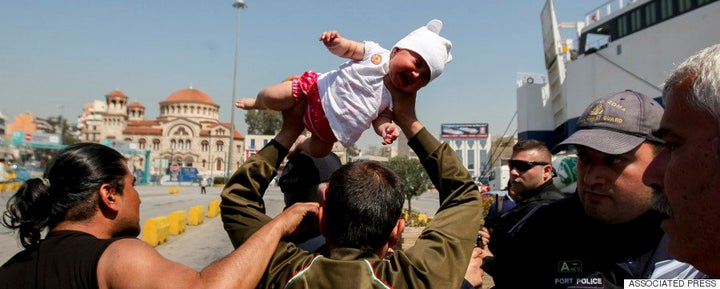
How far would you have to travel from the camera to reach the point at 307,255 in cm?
174

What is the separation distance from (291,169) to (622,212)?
1715mm

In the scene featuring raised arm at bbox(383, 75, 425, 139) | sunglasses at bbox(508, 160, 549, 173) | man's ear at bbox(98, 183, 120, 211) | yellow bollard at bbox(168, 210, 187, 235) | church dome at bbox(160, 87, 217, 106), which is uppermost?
church dome at bbox(160, 87, 217, 106)

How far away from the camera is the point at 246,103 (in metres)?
3.04

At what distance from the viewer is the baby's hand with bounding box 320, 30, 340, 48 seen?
2.52 metres

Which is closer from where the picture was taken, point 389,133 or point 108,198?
point 108,198

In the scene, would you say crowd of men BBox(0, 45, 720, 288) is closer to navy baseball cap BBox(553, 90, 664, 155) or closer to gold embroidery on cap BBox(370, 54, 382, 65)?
navy baseball cap BBox(553, 90, 664, 155)

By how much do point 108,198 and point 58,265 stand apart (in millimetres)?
373

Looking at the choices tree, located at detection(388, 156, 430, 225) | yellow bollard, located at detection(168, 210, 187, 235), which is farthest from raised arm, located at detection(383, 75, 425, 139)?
tree, located at detection(388, 156, 430, 225)

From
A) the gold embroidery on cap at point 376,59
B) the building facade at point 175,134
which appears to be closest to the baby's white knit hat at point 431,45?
the gold embroidery on cap at point 376,59

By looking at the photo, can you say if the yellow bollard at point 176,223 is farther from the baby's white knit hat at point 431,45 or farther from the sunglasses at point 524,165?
the baby's white knit hat at point 431,45

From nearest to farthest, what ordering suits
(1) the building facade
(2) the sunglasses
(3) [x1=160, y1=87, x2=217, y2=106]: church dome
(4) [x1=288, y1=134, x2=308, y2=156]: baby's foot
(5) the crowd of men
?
(5) the crowd of men, (4) [x1=288, y1=134, x2=308, y2=156]: baby's foot, (2) the sunglasses, (1) the building facade, (3) [x1=160, y1=87, x2=217, y2=106]: church dome

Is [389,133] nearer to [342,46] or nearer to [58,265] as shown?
[342,46]

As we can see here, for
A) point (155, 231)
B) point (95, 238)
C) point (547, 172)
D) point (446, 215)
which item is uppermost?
point (547, 172)

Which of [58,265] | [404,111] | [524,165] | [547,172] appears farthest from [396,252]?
[547,172]
